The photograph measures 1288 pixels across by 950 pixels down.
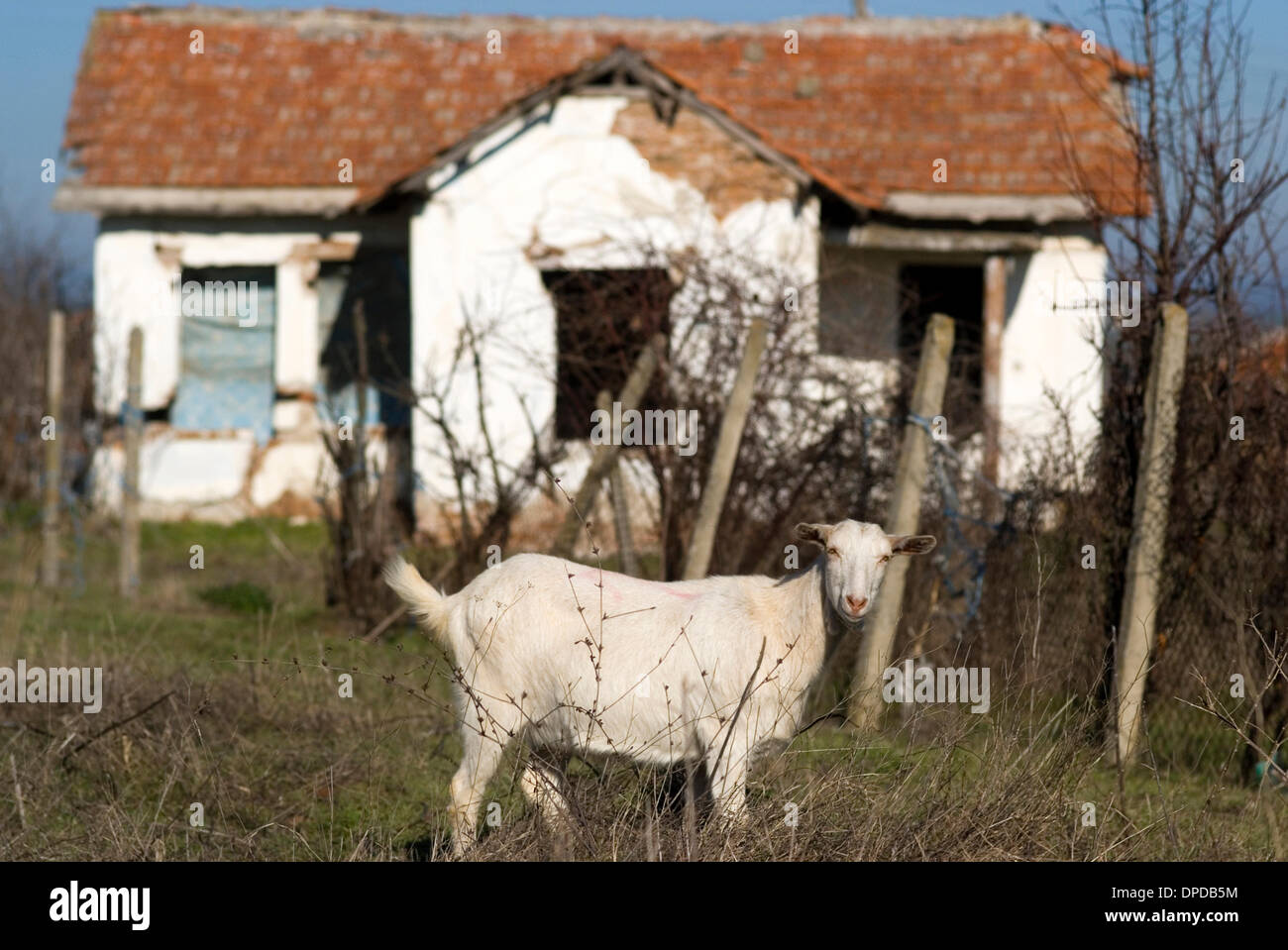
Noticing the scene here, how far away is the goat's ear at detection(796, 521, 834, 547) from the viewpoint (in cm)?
536

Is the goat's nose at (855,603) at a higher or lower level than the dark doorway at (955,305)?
lower

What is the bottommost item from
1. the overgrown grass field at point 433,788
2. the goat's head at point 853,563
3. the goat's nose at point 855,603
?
the overgrown grass field at point 433,788

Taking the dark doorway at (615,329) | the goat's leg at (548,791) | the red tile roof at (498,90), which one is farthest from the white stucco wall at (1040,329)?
the goat's leg at (548,791)

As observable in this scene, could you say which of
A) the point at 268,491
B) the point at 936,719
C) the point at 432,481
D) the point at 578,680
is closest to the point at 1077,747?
the point at 936,719

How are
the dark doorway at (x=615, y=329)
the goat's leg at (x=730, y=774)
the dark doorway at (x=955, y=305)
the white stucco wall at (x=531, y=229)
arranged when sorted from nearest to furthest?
1. the goat's leg at (x=730, y=774)
2. the dark doorway at (x=615, y=329)
3. the white stucco wall at (x=531, y=229)
4. the dark doorway at (x=955, y=305)

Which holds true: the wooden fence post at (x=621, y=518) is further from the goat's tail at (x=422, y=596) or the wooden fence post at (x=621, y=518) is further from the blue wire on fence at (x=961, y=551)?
the goat's tail at (x=422, y=596)

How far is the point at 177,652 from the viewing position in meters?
8.84

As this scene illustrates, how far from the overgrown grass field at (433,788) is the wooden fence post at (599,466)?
1.14m

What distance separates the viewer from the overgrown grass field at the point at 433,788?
4766 millimetres

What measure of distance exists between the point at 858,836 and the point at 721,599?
→ 3.92 ft

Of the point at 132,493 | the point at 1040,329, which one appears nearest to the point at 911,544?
the point at 132,493

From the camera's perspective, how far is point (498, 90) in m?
18.0
